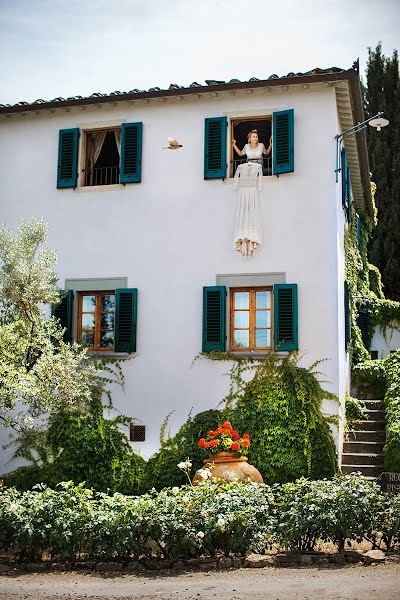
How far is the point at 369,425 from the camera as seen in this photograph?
15.2 meters

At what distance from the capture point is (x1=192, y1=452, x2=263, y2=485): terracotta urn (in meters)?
11.8

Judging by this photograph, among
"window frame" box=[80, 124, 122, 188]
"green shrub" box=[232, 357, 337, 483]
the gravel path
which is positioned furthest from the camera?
"window frame" box=[80, 124, 122, 188]

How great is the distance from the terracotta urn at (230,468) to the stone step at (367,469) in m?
2.36

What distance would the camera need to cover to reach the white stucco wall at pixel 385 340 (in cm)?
2059

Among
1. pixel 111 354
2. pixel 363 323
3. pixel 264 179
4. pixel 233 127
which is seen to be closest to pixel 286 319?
pixel 264 179

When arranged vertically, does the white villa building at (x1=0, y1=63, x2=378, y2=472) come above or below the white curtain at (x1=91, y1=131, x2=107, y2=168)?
below

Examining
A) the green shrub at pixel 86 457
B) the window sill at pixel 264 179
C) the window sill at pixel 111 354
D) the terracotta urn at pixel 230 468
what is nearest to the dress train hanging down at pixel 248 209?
the window sill at pixel 264 179

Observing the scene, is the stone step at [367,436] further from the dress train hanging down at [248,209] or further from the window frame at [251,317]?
the dress train hanging down at [248,209]

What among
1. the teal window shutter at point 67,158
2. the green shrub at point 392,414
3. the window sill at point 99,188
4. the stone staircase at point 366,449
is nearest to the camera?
the green shrub at point 392,414

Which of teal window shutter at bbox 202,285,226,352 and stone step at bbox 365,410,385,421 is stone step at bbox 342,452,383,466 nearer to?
stone step at bbox 365,410,385,421

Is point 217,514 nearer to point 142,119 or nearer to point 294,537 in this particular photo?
point 294,537

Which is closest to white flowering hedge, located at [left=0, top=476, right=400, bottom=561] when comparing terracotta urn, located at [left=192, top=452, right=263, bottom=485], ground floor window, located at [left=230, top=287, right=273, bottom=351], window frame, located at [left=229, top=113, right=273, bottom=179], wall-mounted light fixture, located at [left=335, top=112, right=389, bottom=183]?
terracotta urn, located at [left=192, top=452, right=263, bottom=485]

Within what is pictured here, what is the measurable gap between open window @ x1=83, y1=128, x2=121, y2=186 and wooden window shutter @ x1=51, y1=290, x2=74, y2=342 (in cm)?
248

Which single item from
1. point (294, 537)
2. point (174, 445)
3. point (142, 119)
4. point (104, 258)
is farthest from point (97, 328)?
point (294, 537)
